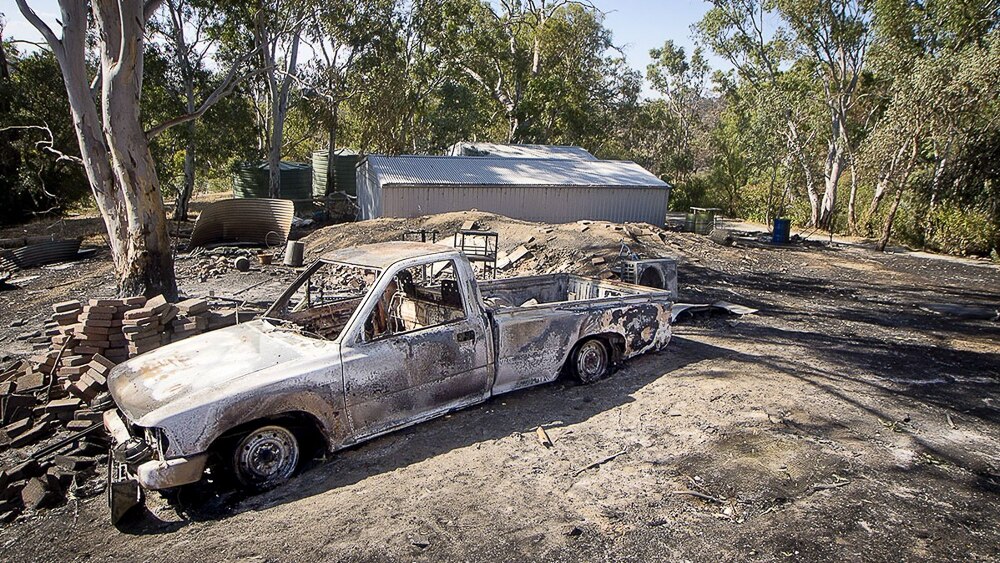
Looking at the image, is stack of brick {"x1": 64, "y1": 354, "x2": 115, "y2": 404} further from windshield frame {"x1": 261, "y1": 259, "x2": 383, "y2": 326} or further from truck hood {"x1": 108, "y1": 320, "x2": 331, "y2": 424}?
windshield frame {"x1": 261, "y1": 259, "x2": 383, "y2": 326}

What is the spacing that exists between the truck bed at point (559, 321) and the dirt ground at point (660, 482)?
0.35m

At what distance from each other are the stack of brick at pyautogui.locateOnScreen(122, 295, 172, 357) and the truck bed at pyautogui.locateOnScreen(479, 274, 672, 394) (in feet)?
11.7

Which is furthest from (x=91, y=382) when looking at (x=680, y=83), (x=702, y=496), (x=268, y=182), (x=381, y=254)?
(x=680, y=83)

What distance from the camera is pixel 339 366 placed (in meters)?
4.38

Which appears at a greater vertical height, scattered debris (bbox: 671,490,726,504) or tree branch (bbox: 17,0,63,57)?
tree branch (bbox: 17,0,63,57)

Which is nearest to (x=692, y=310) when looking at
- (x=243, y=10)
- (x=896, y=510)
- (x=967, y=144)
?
(x=896, y=510)

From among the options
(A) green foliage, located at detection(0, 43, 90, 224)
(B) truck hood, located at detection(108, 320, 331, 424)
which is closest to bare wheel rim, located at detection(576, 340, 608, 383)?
(B) truck hood, located at detection(108, 320, 331, 424)

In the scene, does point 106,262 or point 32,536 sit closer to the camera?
point 32,536

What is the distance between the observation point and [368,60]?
2802 cm

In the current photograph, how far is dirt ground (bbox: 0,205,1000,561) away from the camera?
3.57 metres

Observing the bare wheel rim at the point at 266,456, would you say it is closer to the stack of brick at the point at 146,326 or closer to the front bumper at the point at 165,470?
the front bumper at the point at 165,470

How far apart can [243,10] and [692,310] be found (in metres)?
21.4

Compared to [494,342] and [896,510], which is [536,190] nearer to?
[494,342]

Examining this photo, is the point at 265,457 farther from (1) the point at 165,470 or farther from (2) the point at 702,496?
(2) the point at 702,496
